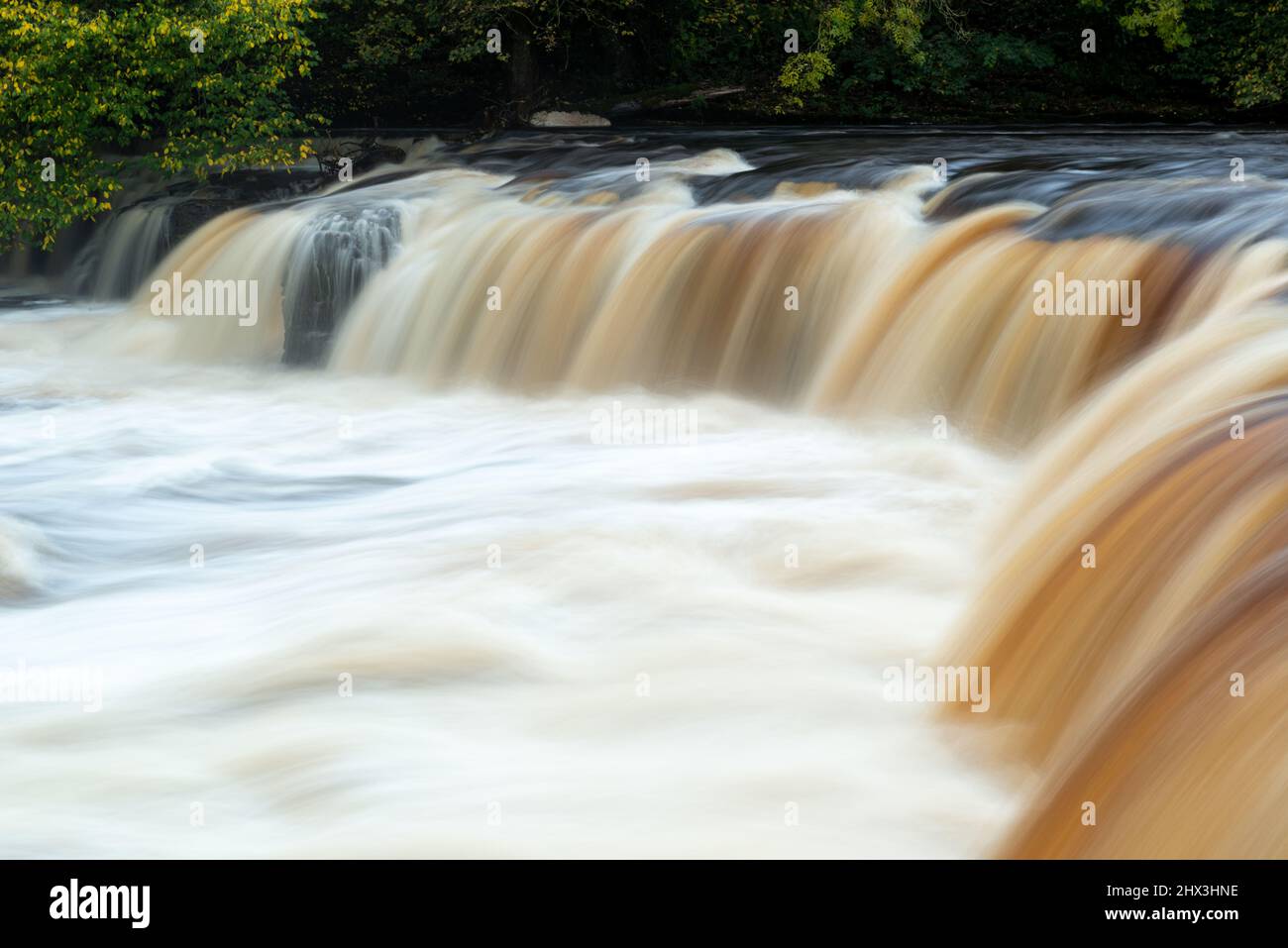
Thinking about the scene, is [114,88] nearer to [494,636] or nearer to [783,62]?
[494,636]

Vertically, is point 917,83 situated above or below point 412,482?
above

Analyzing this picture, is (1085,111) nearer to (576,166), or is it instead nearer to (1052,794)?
(576,166)

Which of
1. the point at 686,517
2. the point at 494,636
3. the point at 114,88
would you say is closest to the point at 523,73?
the point at 114,88

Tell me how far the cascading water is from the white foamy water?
0.07ft

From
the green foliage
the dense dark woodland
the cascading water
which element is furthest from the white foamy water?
the dense dark woodland

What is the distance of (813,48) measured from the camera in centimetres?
1930

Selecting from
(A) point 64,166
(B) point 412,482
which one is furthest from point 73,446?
(A) point 64,166

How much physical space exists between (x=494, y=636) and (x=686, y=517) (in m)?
1.56

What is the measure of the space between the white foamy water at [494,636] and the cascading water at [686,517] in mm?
21

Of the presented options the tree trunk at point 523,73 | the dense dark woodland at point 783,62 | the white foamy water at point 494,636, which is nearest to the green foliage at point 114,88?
the dense dark woodland at point 783,62

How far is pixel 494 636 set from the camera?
17.3 ft

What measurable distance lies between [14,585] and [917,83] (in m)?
15.2

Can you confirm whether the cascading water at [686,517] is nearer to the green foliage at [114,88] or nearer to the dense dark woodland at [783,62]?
the green foliage at [114,88]

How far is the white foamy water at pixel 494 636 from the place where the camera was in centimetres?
406
